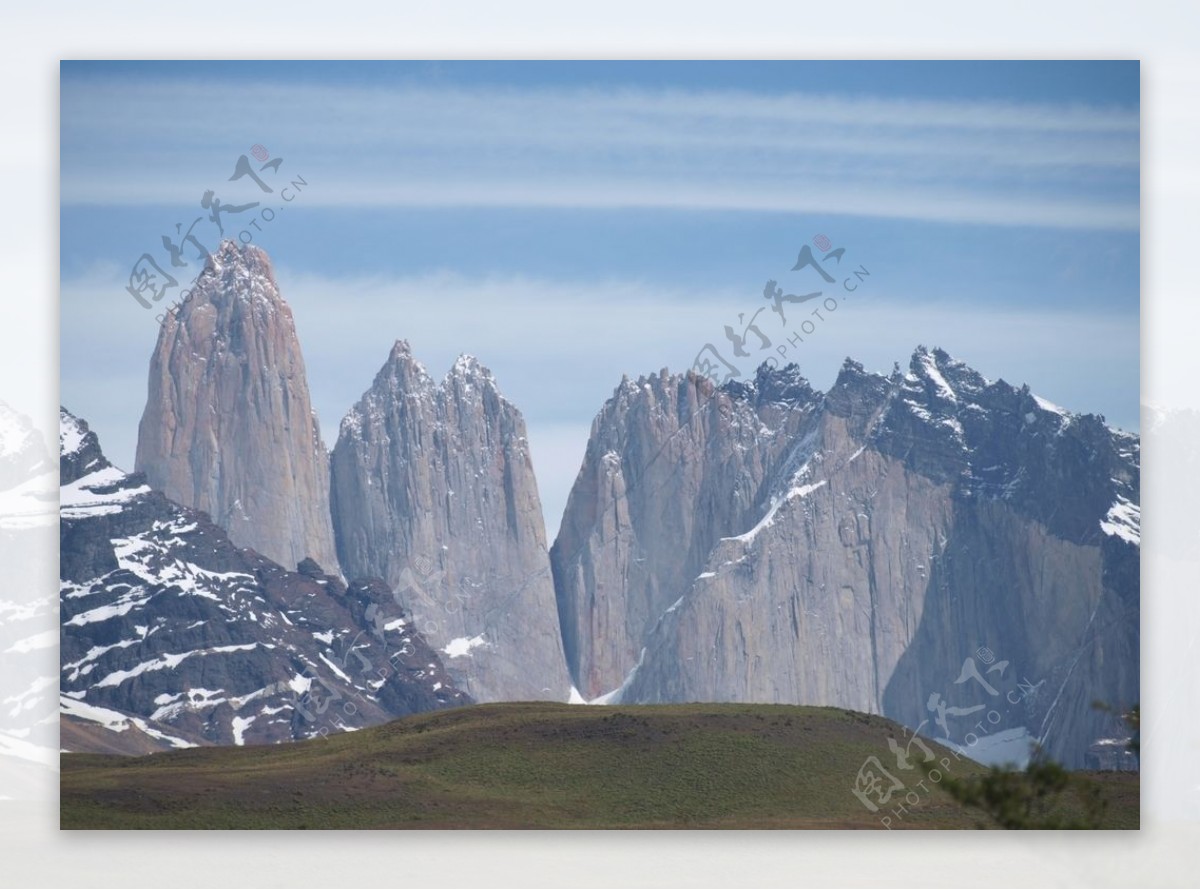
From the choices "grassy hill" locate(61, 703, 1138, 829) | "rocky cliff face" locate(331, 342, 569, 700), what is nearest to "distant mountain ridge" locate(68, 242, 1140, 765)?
"rocky cliff face" locate(331, 342, 569, 700)

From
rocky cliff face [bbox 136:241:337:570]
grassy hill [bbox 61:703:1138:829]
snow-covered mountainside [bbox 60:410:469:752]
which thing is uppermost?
rocky cliff face [bbox 136:241:337:570]

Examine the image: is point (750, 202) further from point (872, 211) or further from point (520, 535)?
point (520, 535)

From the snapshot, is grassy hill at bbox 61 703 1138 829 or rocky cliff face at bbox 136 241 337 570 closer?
grassy hill at bbox 61 703 1138 829

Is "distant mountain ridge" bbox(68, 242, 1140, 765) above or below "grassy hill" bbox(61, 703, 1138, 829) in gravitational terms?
above

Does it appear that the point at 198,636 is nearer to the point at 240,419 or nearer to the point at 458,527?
the point at 240,419

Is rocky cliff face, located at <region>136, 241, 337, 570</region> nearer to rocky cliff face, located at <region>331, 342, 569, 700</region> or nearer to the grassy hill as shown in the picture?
rocky cliff face, located at <region>331, 342, 569, 700</region>

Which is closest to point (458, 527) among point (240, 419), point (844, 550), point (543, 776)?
point (240, 419)

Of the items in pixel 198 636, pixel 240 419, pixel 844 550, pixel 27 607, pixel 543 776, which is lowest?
pixel 543 776

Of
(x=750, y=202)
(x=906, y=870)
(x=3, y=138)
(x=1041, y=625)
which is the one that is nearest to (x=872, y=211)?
(x=750, y=202)
